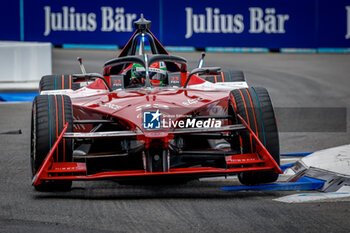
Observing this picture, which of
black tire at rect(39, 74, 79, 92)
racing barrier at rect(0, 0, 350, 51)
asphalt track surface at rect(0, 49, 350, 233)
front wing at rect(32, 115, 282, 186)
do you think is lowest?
asphalt track surface at rect(0, 49, 350, 233)

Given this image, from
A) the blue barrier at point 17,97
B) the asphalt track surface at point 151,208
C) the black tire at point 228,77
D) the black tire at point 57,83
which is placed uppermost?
the black tire at point 228,77

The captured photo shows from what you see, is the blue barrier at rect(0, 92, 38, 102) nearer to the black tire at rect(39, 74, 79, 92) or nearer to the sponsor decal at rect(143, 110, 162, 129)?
the black tire at rect(39, 74, 79, 92)

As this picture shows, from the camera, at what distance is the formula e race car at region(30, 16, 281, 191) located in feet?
19.9

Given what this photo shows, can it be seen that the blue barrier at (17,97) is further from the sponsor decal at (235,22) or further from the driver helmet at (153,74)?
the sponsor decal at (235,22)

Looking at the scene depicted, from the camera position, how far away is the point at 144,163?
6.10 metres

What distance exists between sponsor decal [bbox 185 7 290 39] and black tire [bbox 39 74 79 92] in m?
13.3

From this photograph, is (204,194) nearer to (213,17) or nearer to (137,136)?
(137,136)

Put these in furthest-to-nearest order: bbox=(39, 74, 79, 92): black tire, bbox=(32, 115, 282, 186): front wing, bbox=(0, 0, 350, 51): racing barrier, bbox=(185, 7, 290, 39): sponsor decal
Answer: bbox=(185, 7, 290, 39): sponsor decal, bbox=(0, 0, 350, 51): racing barrier, bbox=(39, 74, 79, 92): black tire, bbox=(32, 115, 282, 186): front wing

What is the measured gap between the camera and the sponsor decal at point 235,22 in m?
22.3

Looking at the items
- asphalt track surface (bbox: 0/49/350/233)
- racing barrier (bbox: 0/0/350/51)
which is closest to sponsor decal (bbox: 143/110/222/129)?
asphalt track surface (bbox: 0/49/350/233)

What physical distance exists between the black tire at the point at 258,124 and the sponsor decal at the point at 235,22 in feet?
51.6

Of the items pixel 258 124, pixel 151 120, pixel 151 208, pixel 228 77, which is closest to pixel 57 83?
pixel 228 77

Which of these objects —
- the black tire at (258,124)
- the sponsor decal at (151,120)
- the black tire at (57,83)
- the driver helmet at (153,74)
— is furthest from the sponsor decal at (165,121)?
the black tire at (57,83)

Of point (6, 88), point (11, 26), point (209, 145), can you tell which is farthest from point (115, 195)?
point (11, 26)
